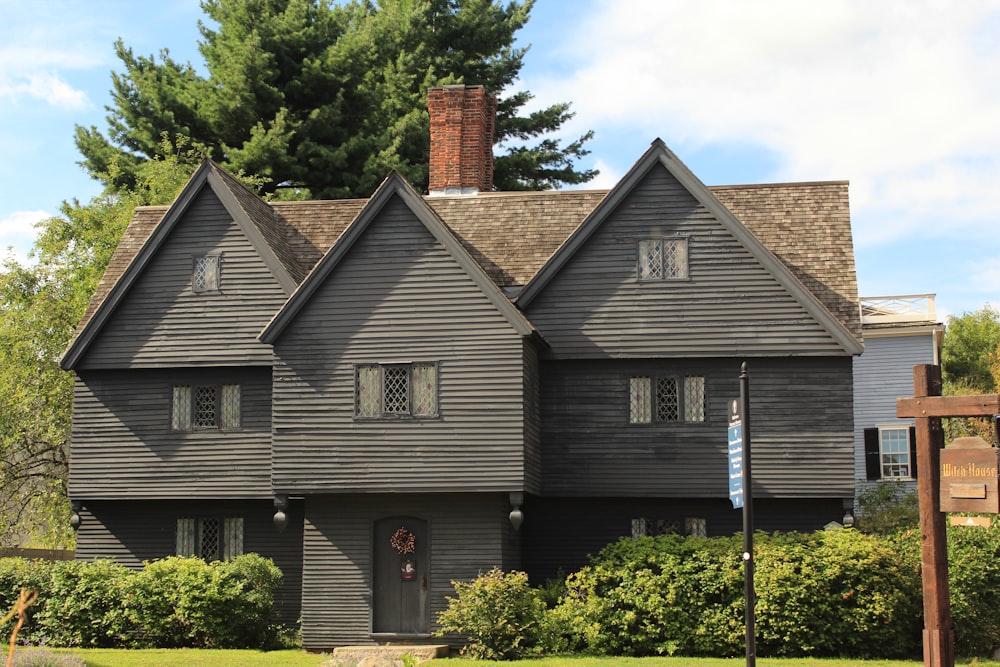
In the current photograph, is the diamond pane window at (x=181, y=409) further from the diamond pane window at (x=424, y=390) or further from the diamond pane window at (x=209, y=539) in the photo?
the diamond pane window at (x=424, y=390)

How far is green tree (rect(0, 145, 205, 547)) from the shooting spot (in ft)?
120

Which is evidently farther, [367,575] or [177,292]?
[177,292]

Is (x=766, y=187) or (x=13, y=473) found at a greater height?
(x=766, y=187)

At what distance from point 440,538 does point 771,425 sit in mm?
7487

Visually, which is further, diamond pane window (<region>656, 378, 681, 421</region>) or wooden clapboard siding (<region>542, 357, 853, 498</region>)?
diamond pane window (<region>656, 378, 681, 421</region>)

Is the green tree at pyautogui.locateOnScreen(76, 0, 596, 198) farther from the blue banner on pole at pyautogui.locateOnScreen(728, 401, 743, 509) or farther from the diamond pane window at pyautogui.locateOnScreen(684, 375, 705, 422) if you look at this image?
the blue banner on pole at pyautogui.locateOnScreen(728, 401, 743, 509)

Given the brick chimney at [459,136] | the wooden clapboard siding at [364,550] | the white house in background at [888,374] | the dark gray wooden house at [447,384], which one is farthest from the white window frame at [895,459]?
the wooden clapboard siding at [364,550]

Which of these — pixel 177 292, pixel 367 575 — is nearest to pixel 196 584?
pixel 367 575

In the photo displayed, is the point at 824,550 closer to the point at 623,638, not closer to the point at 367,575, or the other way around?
the point at 623,638

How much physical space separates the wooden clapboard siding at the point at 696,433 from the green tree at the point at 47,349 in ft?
59.0

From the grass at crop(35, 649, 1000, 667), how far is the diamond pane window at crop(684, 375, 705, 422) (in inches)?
236

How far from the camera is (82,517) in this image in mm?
28266

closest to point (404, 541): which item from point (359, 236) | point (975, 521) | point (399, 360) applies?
point (399, 360)

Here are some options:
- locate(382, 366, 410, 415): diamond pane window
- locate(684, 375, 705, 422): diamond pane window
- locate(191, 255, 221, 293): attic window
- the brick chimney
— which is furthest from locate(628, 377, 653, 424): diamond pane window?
locate(191, 255, 221, 293): attic window
